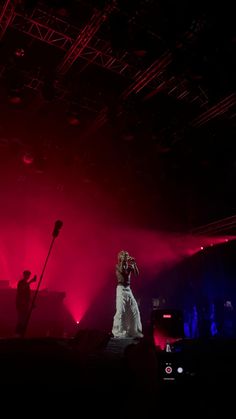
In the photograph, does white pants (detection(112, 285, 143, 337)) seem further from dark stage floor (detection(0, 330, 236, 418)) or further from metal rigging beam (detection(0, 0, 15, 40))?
metal rigging beam (detection(0, 0, 15, 40))

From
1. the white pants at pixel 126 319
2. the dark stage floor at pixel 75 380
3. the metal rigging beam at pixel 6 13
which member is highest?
the metal rigging beam at pixel 6 13

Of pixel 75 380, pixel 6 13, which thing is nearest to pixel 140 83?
pixel 6 13

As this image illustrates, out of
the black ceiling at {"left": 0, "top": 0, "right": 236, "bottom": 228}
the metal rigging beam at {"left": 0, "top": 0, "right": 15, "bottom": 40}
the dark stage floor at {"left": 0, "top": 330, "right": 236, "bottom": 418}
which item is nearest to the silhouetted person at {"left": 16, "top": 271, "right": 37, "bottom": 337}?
the black ceiling at {"left": 0, "top": 0, "right": 236, "bottom": 228}

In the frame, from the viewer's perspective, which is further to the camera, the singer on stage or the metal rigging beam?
the singer on stage

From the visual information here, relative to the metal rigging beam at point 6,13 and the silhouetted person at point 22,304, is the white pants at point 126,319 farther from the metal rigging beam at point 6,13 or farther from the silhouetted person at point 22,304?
the metal rigging beam at point 6,13

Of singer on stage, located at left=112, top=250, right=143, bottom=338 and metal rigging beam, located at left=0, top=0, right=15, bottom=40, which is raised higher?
metal rigging beam, located at left=0, top=0, right=15, bottom=40

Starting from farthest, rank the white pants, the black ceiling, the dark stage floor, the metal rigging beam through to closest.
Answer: the white pants, the black ceiling, the metal rigging beam, the dark stage floor

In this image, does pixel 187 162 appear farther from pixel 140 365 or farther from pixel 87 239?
pixel 140 365

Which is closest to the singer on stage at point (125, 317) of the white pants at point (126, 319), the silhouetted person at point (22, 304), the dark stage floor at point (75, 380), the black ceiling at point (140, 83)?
the white pants at point (126, 319)

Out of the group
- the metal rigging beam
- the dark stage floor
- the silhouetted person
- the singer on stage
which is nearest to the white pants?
the singer on stage

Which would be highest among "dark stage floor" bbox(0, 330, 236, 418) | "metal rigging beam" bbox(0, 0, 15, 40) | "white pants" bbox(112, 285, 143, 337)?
"metal rigging beam" bbox(0, 0, 15, 40)

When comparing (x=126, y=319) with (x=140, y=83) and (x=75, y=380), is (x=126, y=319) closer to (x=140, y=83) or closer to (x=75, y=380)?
(x=140, y=83)

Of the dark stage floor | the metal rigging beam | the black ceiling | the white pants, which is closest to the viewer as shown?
the dark stage floor

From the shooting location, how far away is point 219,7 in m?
7.46
